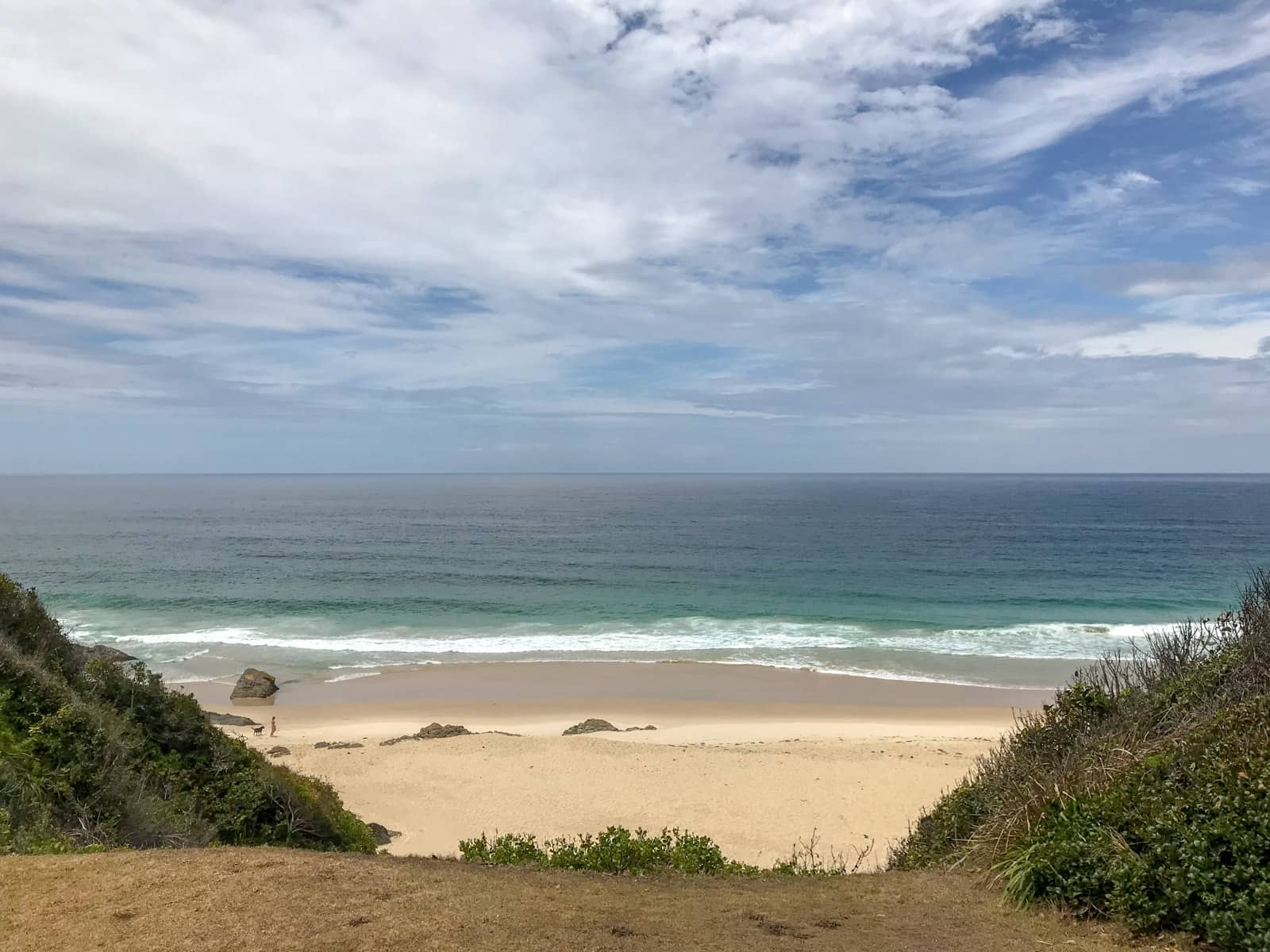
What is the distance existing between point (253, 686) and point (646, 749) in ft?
45.8

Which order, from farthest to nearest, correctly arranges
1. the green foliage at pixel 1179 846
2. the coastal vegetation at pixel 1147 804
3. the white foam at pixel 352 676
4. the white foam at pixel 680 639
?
the white foam at pixel 680 639
the white foam at pixel 352 676
the coastal vegetation at pixel 1147 804
the green foliage at pixel 1179 846

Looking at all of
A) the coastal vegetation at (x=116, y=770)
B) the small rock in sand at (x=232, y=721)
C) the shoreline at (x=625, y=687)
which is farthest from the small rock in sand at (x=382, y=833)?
the shoreline at (x=625, y=687)

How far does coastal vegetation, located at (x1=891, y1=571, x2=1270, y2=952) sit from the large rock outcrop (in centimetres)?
2219

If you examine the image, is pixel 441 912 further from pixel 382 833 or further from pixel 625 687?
pixel 625 687

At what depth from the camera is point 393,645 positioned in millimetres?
32219

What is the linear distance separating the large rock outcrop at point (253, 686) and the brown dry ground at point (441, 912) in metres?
21.1

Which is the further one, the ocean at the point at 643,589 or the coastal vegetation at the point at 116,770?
the ocean at the point at 643,589

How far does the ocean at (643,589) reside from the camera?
30.9 metres

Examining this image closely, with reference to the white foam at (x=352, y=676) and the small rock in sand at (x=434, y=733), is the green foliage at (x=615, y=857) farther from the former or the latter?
the white foam at (x=352, y=676)

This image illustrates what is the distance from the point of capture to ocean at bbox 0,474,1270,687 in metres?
30.9

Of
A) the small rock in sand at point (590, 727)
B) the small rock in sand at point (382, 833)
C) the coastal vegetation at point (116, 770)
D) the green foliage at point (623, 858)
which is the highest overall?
the coastal vegetation at point (116, 770)

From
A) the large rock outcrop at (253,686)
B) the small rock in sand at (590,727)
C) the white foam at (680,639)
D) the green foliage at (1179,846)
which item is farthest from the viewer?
the white foam at (680,639)

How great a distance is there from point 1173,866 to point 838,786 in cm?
1178

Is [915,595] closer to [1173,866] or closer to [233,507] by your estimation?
[1173,866]
